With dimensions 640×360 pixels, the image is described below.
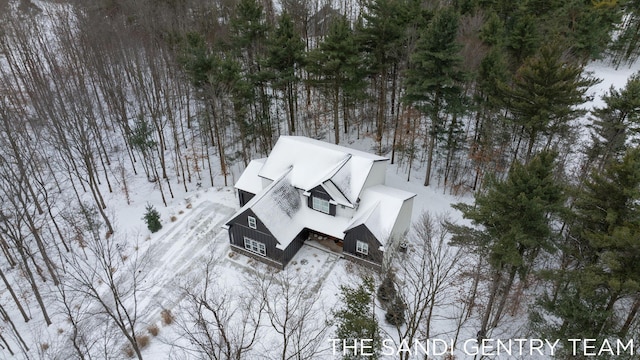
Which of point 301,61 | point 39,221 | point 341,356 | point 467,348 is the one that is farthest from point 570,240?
point 39,221

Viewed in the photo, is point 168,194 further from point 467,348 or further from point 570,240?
point 570,240

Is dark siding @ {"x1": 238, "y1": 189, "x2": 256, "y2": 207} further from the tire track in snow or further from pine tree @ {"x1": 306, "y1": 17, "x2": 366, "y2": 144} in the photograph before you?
pine tree @ {"x1": 306, "y1": 17, "x2": 366, "y2": 144}

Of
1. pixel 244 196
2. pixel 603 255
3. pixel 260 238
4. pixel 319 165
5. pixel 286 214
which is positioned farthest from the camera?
pixel 244 196

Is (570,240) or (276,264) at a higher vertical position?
(570,240)

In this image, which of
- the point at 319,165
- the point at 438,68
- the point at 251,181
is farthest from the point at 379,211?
the point at 438,68

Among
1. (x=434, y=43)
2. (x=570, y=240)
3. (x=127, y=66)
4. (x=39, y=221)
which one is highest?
(x=434, y=43)

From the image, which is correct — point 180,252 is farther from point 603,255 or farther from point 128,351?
point 603,255

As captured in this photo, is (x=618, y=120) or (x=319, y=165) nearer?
(x=618, y=120)
